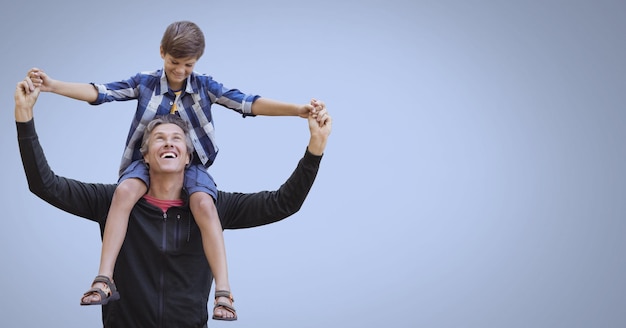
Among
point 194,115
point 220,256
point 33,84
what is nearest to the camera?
point 33,84

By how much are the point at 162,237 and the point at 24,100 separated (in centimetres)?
68

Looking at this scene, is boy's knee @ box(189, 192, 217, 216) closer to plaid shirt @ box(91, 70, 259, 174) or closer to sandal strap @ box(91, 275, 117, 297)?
plaid shirt @ box(91, 70, 259, 174)

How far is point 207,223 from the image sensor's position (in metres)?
3.02

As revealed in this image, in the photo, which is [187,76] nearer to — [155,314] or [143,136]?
[143,136]

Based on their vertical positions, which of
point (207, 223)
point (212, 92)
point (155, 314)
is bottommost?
point (155, 314)

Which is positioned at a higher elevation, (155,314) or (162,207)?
(162,207)

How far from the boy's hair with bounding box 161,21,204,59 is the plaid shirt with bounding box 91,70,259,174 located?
16cm

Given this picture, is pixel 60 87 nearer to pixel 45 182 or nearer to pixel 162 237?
pixel 45 182

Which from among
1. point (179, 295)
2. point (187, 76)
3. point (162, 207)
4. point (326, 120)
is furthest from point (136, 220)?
point (326, 120)

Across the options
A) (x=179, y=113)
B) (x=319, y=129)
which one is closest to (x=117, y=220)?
(x=179, y=113)

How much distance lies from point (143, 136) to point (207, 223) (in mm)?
422

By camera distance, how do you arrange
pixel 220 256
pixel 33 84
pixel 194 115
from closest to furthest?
pixel 33 84 < pixel 220 256 < pixel 194 115

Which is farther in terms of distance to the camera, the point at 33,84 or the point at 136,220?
the point at 136,220

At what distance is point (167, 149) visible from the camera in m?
3.04
